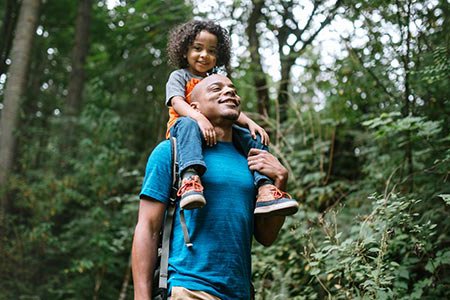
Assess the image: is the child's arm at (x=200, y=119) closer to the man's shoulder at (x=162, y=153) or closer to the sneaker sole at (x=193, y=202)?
the man's shoulder at (x=162, y=153)

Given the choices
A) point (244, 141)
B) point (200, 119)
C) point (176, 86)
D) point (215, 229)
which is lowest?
point (215, 229)

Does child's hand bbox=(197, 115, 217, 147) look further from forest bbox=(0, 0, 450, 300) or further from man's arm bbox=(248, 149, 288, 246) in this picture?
forest bbox=(0, 0, 450, 300)

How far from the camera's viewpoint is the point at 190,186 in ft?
8.76

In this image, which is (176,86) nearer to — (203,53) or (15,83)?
(203,53)

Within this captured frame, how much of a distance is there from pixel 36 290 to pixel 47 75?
9.05 metres

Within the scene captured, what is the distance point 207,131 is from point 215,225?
0.53m

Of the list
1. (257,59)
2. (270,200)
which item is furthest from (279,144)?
(270,200)

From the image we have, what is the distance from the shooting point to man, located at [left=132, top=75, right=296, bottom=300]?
2645 millimetres

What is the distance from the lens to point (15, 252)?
859 centimetres

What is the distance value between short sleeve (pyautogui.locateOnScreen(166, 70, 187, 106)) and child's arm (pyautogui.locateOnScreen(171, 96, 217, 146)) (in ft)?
0.47

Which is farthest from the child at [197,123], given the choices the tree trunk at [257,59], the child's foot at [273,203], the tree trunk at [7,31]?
the tree trunk at [7,31]

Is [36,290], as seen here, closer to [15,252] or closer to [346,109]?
[15,252]

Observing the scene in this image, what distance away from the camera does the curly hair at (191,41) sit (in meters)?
3.85

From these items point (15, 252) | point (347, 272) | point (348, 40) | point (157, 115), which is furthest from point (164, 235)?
Result: point (157, 115)
